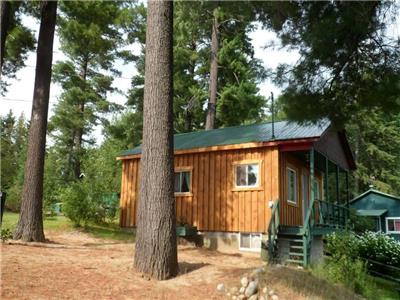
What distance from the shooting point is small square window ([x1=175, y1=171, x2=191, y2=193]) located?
13211mm

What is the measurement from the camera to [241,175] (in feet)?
40.0

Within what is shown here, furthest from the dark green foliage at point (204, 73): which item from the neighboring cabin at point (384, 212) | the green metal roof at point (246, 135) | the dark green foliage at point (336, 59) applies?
the dark green foliage at point (336, 59)

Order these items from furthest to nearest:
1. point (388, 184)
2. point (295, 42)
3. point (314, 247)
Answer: point (388, 184), point (314, 247), point (295, 42)

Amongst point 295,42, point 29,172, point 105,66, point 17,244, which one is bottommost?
point 17,244

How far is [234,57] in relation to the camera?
76.7 feet

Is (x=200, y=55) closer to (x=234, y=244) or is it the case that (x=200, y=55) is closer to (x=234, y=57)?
(x=234, y=57)

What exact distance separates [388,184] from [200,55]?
20686mm

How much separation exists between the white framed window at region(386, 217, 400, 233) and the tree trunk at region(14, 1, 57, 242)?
1964cm

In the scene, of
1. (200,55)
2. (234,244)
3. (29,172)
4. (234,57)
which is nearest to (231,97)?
(234,57)

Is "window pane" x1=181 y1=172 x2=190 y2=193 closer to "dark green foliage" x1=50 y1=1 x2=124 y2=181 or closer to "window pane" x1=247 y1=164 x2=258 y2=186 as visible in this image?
"window pane" x1=247 y1=164 x2=258 y2=186

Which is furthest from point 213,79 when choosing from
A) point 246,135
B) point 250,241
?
point 250,241

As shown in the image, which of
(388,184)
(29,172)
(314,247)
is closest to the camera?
(29,172)

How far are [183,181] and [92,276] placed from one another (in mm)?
6898

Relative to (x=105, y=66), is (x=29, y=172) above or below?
below
